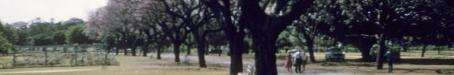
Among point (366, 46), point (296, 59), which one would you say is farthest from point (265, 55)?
point (366, 46)

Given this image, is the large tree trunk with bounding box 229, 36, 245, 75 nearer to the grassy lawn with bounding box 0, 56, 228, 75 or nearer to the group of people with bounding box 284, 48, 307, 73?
the group of people with bounding box 284, 48, 307, 73

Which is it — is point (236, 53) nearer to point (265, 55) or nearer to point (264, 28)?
point (265, 55)

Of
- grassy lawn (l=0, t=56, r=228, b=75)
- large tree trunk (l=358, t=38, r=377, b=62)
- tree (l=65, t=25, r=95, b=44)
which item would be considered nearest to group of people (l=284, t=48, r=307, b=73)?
grassy lawn (l=0, t=56, r=228, b=75)

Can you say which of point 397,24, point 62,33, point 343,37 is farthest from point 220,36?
point 62,33

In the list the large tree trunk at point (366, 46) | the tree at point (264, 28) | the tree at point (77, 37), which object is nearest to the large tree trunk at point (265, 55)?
the tree at point (264, 28)

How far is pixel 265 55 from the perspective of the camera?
1941cm

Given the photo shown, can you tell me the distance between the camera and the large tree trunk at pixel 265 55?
63.3 feet

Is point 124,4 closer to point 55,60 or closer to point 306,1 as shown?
point 55,60

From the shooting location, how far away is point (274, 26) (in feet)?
62.0

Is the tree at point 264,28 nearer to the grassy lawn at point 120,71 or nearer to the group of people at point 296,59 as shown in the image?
the group of people at point 296,59

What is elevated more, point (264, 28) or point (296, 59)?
point (264, 28)

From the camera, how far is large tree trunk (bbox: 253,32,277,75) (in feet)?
63.3

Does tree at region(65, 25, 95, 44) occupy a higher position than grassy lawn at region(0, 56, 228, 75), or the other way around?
tree at region(65, 25, 95, 44)

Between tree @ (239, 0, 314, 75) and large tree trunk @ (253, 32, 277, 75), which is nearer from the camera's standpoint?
tree @ (239, 0, 314, 75)
